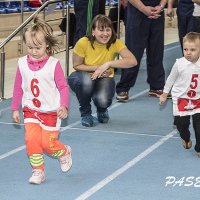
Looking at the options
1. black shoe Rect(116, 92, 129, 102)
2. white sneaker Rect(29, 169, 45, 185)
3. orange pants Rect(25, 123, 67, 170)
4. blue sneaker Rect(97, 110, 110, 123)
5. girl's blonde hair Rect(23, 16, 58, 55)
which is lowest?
black shoe Rect(116, 92, 129, 102)

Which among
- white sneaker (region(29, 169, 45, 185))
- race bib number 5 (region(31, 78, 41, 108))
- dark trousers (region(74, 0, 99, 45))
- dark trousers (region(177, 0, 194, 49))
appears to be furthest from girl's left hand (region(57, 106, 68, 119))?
dark trousers (region(74, 0, 99, 45))

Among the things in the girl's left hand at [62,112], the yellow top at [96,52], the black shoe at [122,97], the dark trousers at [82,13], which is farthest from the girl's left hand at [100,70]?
the dark trousers at [82,13]

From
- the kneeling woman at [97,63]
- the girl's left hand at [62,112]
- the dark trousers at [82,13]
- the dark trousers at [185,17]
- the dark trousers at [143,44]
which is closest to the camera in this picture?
the girl's left hand at [62,112]

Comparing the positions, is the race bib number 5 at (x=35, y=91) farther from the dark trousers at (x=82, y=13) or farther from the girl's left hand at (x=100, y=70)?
the dark trousers at (x=82, y=13)

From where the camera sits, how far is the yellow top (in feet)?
21.5

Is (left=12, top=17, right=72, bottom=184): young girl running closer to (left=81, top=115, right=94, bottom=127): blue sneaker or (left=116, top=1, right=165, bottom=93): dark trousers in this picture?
(left=81, top=115, right=94, bottom=127): blue sneaker

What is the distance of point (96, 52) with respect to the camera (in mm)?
6578

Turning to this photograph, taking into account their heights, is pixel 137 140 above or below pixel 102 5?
below

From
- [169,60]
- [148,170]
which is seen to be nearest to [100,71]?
[148,170]

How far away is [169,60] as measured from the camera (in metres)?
11.4

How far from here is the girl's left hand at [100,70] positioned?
6277 millimetres

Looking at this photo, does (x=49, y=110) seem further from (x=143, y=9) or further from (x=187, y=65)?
(x=143, y=9)

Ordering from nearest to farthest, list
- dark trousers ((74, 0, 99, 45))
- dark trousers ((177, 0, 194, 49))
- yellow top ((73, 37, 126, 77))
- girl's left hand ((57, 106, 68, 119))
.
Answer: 1. girl's left hand ((57, 106, 68, 119))
2. yellow top ((73, 37, 126, 77))
3. dark trousers ((177, 0, 194, 49))
4. dark trousers ((74, 0, 99, 45))

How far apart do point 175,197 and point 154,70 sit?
3.77 meters
